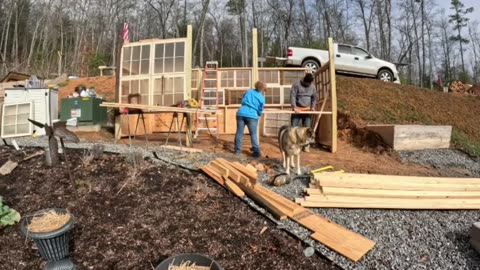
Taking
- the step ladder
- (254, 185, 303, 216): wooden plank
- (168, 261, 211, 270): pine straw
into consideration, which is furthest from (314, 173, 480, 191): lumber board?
the step ladder

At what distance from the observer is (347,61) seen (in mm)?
15672

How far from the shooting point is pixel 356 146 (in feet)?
A: 30.8

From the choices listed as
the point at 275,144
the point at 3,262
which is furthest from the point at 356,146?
the point at 3,262

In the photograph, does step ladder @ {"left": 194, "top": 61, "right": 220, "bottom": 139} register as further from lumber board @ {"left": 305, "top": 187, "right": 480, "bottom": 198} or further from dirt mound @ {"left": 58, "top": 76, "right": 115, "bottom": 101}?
lumber board @ {"left": 305, "top": 187, "right": 480, "bottom": 198}

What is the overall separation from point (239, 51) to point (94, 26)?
44.6 feet

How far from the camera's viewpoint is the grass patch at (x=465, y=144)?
851 cm

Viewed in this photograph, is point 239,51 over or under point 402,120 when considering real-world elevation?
over

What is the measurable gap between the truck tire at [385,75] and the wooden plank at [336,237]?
536 inches

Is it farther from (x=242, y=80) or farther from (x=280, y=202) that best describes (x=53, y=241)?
(x=242, y=80)

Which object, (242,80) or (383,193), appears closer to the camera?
(383,193)

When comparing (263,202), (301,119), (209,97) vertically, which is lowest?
(263,202)

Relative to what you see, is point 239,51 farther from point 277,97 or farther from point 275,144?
point 275,144

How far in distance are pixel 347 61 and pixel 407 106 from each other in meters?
4.30

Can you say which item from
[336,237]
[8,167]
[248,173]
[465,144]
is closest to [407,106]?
[465,144]
